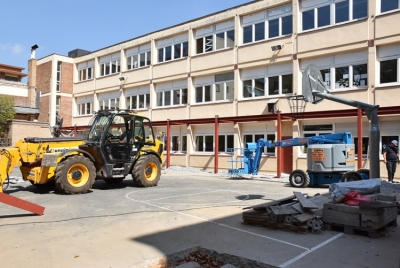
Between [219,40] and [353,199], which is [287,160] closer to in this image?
[219,40]

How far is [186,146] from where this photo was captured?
26359mm

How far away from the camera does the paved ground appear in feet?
17.9

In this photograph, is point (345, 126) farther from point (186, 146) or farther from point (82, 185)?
point (82, 185)

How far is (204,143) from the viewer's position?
25047 mm

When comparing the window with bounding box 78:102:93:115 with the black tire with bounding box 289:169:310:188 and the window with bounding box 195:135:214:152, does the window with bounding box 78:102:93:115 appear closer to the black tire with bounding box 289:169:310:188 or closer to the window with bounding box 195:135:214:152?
the window with bounding box 195:135:214:152

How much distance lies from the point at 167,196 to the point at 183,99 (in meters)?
15.7

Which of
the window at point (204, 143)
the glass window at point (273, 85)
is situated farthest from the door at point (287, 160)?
the window at point (204, 143)

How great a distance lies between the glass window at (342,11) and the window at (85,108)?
2380cm

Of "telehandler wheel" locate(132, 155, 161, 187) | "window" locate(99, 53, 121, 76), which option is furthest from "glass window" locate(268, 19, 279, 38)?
"window" locate(99, 53, 121, 76)

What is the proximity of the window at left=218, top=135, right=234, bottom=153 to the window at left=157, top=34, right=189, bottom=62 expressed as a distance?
23.1 feet

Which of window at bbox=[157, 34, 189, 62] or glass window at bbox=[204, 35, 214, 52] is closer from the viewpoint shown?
glass window at bbox=[204, 35, 214, 52]

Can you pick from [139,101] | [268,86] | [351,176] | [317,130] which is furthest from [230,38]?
[351,176]

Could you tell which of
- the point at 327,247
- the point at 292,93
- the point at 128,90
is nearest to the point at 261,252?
the point at 327,247

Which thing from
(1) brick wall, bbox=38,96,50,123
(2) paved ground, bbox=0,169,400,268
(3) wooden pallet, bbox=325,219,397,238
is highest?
(1) brick wall, bbox=38,96,50,123
